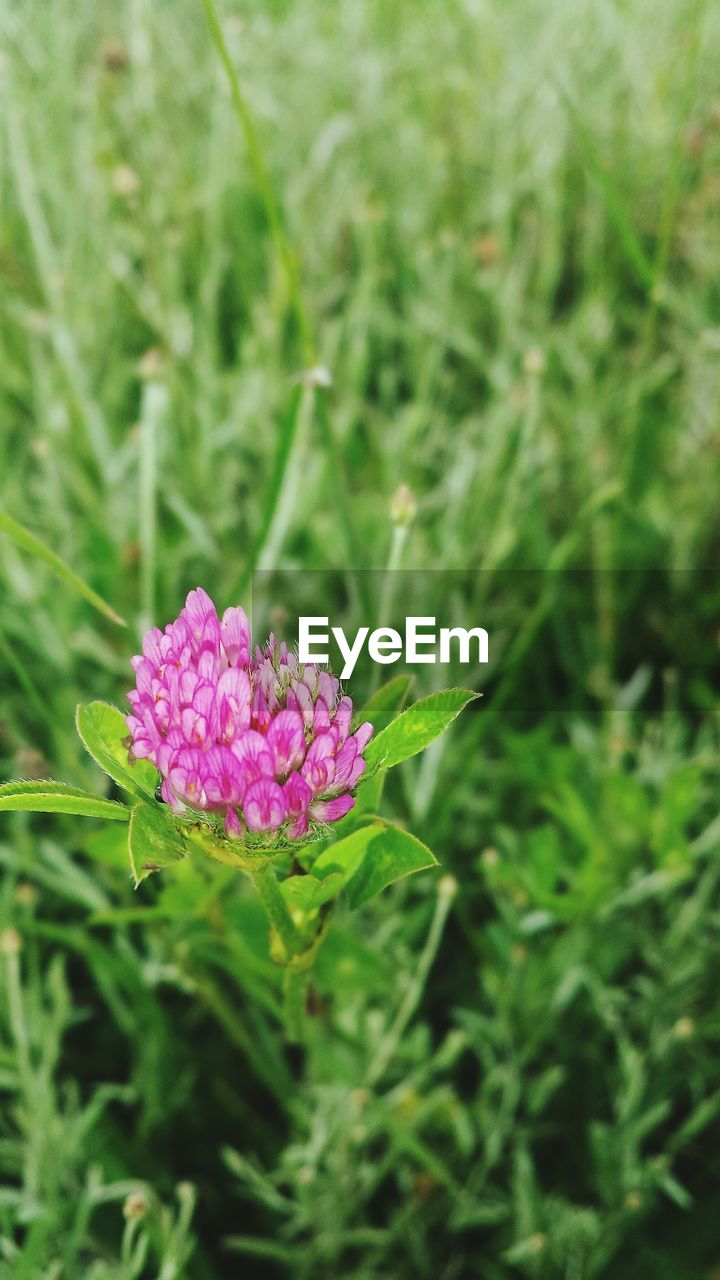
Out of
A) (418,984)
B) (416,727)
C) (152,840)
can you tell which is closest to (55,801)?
(152,840)

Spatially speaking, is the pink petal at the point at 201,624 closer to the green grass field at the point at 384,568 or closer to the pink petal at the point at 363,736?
the pink petal at the point at 363,736

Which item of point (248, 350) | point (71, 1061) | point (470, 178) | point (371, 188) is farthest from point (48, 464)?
point (470, 178)

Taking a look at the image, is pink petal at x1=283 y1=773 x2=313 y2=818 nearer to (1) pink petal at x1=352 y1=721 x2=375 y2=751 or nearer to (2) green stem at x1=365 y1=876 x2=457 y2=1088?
(1) pink petal at x1=352 y1=721 x2=375 y2=751

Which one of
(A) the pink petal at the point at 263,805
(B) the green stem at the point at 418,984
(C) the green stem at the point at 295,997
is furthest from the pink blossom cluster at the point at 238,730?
(B) the green stem at the point at 418,984

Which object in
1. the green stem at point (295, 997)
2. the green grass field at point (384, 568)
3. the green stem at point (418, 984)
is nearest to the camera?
the green stem at point (295, 997)

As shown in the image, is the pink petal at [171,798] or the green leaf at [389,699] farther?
the green leaf at [389,699]

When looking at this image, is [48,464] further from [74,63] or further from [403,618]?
[74,63]
